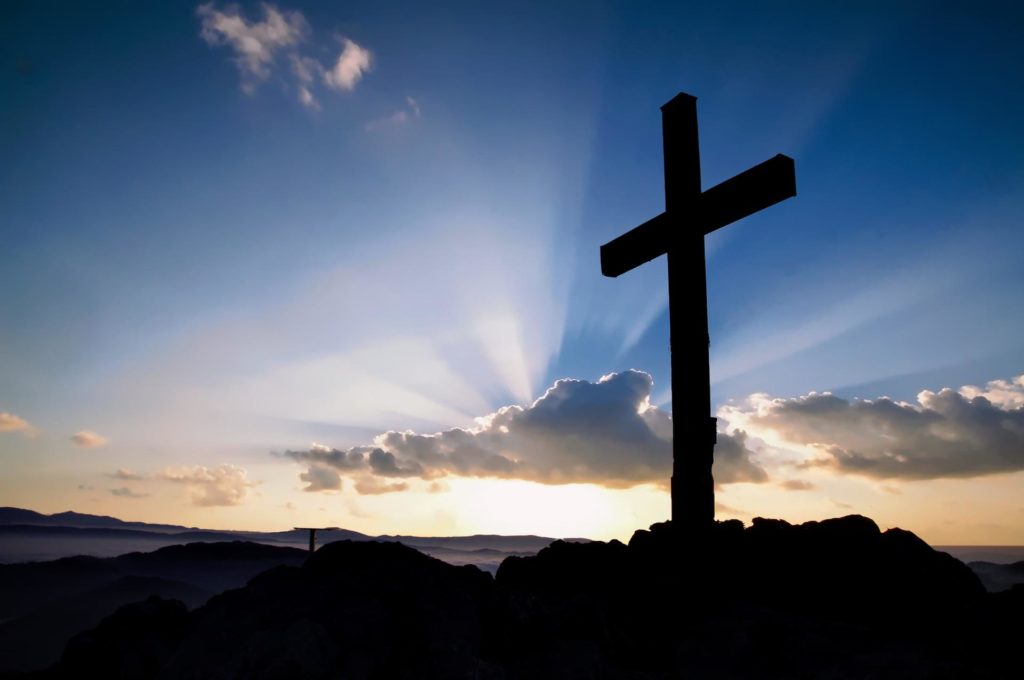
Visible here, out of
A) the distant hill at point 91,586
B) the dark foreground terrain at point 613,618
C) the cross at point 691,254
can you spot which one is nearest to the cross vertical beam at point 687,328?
the cross at point 691,254

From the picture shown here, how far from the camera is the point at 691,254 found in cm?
744

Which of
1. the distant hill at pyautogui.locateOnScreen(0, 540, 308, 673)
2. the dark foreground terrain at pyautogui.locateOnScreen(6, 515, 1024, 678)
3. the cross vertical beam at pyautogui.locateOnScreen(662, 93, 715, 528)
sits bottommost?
the distant hill at pyautogui.locateOnScreen(0, 540, 308, 673)

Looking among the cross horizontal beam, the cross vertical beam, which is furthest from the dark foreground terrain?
the cross horizontal beam

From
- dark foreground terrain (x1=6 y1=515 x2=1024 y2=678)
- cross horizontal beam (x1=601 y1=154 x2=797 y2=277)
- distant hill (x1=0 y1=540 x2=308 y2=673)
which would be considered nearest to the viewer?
dark foreground terrain (x1=6 y1=515 x2=1024 y2=678)

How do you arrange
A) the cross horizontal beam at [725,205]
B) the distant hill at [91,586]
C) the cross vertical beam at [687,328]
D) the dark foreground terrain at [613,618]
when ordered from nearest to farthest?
the dark foreground terrain at [613,618] < the cross vertical beam at [687,328] < the cross horizontal beam at [725,205] < the distant hill at [91,586]

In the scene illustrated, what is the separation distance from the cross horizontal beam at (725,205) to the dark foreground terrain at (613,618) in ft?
10.3

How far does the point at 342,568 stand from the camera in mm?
4879

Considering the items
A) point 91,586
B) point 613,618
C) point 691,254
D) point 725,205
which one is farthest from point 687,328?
point 91,586

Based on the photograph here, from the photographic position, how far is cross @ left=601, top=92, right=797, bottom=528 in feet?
22.1

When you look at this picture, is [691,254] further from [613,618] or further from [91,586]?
[91,586]

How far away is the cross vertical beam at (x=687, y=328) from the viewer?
22.0 feet

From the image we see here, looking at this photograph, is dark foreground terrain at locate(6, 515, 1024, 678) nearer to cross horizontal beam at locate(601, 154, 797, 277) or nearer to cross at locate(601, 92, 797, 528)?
cross at locate(601, 92, 797, 528)

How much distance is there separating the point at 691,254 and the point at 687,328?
0.85 meters

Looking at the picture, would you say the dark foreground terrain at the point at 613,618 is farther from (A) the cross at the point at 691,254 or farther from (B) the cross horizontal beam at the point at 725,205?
(B) the cross horizontal beam at the point at 725,205
